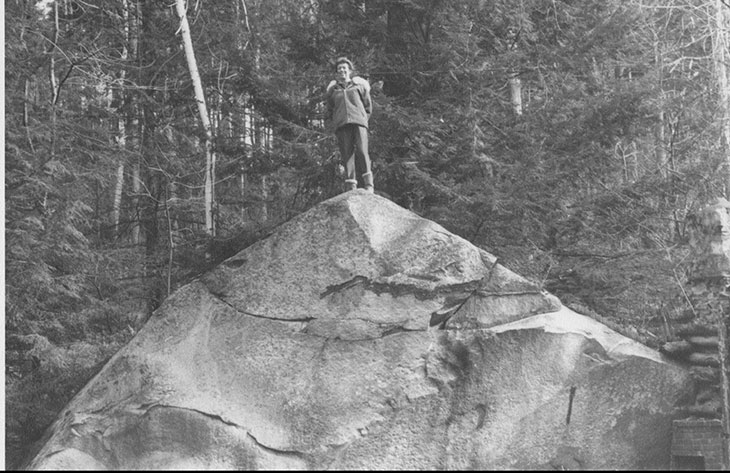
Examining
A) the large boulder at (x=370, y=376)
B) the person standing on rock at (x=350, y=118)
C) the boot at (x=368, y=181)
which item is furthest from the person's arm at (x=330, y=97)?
the large boulder at (x=370, y=376)

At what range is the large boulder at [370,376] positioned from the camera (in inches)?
305

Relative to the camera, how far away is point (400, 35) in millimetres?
13820

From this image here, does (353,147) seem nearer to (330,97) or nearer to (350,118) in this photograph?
(350,118)

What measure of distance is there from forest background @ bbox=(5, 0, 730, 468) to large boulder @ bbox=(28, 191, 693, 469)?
3357mm

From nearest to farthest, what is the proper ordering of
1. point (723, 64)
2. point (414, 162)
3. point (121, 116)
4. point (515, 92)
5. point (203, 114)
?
1. point (414, 162)
2. point (203, 114)
3. point (515, 92)
4. point (723, 64)
5. point (121, 116)

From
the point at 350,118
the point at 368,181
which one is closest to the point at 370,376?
the point at 368,181

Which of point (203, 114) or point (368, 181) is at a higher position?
point (203, 114)

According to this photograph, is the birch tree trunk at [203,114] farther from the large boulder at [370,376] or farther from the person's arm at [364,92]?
the large boulder at [370,376]

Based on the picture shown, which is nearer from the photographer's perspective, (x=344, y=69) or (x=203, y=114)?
(x=344, y=69)

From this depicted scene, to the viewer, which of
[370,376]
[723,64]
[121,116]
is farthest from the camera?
[121,116]

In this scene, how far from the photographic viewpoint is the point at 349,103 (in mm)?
9758

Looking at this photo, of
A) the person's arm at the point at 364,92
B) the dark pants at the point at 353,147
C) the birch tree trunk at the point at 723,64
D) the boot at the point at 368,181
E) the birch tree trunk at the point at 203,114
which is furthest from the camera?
the birch tree trunk at the point at 723,64

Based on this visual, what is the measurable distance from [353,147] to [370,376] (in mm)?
3076

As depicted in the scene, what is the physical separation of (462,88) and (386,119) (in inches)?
→ 54.9
